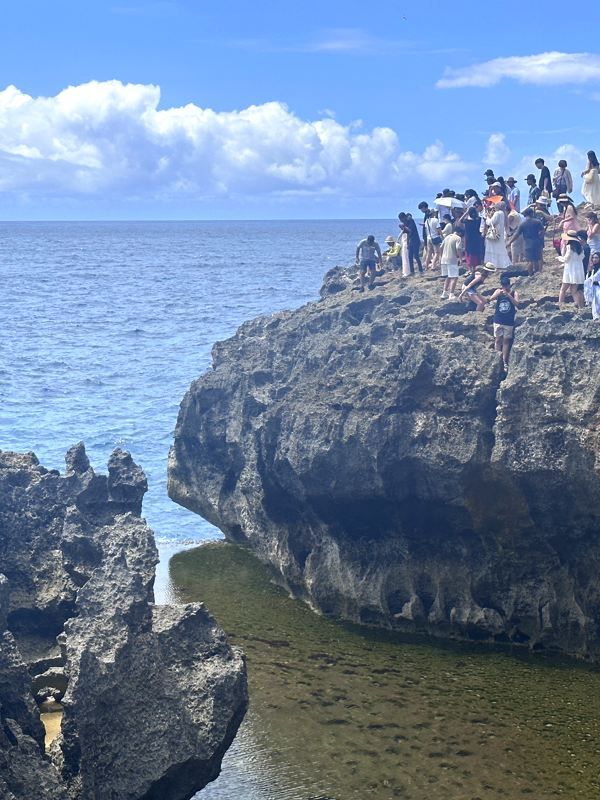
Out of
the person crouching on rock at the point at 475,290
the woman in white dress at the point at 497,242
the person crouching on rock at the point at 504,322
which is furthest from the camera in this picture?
the woman in white dress at the point at 497,242

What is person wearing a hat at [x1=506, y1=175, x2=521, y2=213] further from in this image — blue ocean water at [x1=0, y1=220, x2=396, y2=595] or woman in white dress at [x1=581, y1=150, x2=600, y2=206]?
blue ocean water at [x1=0, y1=220, x2=396, y2=595]

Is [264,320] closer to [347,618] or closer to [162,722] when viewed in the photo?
[347,618]

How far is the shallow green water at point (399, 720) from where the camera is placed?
15102mm

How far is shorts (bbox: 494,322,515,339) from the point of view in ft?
71.8

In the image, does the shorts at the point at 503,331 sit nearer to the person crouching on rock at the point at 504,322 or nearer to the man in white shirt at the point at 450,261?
the person crouching on rock at the point at 504,322

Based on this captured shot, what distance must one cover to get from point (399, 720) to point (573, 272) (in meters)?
11.0

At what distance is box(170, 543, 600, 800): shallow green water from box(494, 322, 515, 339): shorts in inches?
248

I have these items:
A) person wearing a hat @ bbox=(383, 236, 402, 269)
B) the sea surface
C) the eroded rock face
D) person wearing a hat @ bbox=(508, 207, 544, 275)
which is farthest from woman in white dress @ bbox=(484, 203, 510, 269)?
the sea surface

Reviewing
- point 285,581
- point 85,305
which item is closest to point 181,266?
point 85,305

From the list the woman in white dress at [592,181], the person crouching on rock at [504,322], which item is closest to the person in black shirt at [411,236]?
the woman in white dress at [592,181]

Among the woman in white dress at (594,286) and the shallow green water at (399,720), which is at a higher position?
the woman in white dress at (594,286)

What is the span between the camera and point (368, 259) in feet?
100

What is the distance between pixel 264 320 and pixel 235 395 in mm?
4104

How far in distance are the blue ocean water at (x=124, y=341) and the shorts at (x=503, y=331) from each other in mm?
9526
